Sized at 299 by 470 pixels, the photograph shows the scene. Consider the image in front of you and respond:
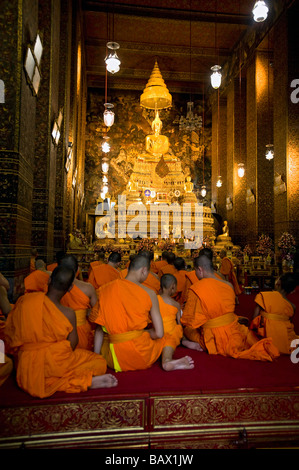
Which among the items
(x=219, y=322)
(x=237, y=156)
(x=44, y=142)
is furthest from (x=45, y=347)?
(x=237, y=156)

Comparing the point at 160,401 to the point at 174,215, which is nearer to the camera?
Result: the point at 160,401

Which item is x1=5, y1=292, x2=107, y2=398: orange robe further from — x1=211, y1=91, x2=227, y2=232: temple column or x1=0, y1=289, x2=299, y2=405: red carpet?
x1=211, y1=91, x2=227, y2=232: temple column

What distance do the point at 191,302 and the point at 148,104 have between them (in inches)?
582

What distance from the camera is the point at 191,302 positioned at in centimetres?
347

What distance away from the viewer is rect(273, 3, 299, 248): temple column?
984 centimetres

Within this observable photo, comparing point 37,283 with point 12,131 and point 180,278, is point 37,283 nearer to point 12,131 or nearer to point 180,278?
point 12,131

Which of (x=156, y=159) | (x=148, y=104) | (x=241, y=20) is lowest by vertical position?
(x=156, y=159)

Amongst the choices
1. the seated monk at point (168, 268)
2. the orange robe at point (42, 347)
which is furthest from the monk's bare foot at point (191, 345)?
the seated monk at point (168, 268)

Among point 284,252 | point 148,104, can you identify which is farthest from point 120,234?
point 148,104

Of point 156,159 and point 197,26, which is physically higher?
point 197,26

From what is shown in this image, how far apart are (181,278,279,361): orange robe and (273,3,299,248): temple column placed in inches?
283

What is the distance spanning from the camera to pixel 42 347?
249 centimetres

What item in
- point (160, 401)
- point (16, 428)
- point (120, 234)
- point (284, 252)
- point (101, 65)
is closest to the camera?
point (16, 428)
